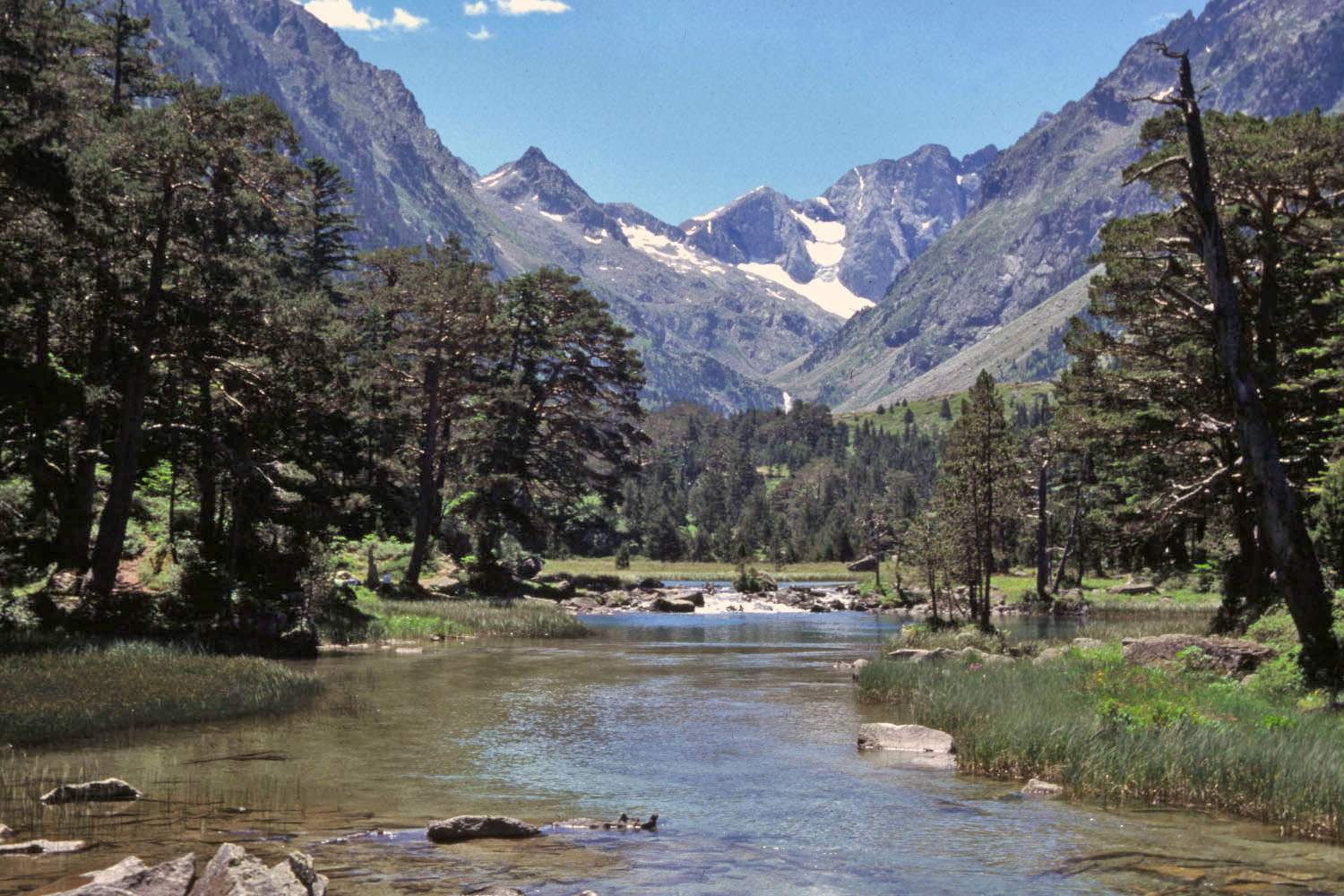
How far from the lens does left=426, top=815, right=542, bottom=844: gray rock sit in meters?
12.2

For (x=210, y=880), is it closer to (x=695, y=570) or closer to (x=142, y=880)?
(x=142, y=880)

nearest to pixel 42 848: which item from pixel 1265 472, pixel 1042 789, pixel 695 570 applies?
pixel 1042 789

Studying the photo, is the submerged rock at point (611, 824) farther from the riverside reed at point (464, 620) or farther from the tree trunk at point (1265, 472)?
the riverside reed at point (464, 620)

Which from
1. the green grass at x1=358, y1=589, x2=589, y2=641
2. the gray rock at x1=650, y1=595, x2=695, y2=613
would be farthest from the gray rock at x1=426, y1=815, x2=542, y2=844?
the gray rock at x1=650, y1=595, x2=695, y2=613

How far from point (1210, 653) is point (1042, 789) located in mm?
10092

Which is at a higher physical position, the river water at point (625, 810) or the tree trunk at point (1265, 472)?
the tree trunk at point (1265, 472)

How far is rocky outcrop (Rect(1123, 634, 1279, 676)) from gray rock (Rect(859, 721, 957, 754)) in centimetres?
722

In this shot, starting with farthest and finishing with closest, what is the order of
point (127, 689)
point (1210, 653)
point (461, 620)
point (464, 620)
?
point (464, 620) < point (461, 620) < point (1210, 653) < point (127, 689)

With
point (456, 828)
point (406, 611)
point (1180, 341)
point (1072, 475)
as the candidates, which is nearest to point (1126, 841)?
Result: point (456, 828)

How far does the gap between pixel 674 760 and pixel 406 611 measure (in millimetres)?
29103

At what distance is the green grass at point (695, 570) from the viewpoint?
121812 millimetres

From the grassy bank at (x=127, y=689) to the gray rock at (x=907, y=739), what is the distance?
499 inches

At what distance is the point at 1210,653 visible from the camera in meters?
23.0

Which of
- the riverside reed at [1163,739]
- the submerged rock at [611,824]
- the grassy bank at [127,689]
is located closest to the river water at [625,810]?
the submerged rock at [611,824]
